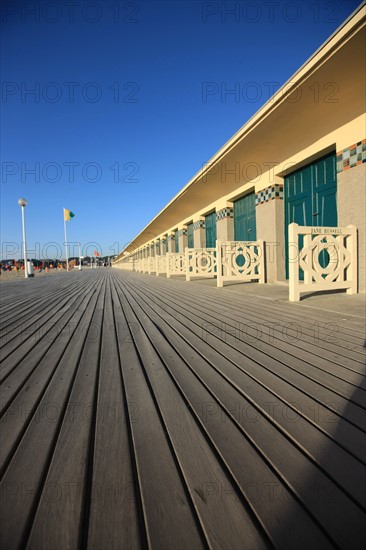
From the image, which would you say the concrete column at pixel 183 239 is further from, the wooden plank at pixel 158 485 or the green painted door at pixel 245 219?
the wooden plank at pixel 158 485

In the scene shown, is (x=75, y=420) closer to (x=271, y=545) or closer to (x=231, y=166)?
(x=271, y=545)

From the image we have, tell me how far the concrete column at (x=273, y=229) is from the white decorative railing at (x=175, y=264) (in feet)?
13.7

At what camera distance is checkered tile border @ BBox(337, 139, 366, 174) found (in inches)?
184

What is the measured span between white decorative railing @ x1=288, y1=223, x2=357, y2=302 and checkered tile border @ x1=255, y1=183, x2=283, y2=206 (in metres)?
3.10

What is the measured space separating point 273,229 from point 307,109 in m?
3.09

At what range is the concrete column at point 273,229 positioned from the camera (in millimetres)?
7227

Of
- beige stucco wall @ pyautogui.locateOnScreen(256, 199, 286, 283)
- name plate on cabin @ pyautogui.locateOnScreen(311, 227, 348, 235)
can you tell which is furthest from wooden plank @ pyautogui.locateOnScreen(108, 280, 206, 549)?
beige stucco wall @ pyautogui.locateOnScreen(256, 199, 286, 283)

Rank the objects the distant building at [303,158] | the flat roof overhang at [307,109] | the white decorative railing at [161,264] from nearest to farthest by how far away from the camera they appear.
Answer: the flat roof overhang at [307,109] < the distant building at [303,158] < the white decorative railing at [161,264]

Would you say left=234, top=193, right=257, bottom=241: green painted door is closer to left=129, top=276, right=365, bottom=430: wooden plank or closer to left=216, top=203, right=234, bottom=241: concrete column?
left=216, top=203, right=234, bottom=241: concrete column

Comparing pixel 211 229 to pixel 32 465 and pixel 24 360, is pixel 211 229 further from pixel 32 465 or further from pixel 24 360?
pixel 32 465

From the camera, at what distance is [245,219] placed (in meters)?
9.25

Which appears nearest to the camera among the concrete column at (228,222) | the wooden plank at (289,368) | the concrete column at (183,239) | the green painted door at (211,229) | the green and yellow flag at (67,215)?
the wooden plank at (289,368)

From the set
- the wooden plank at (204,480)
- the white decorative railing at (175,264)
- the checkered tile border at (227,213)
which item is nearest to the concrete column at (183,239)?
the white decorative railing at (175,264)

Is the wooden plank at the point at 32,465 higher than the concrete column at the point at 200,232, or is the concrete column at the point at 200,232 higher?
the concrete column at the point at 200,232
